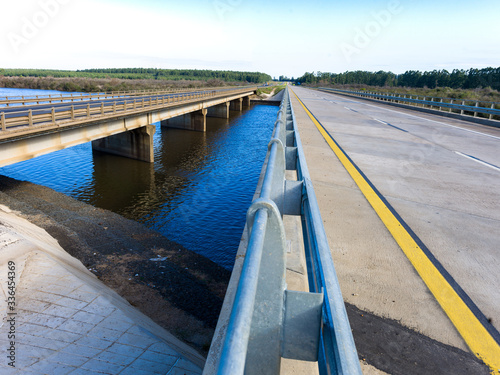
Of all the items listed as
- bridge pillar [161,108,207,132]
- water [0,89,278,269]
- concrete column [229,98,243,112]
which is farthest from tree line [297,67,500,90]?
water [0,89,278,269]

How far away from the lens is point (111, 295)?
31.7 feet

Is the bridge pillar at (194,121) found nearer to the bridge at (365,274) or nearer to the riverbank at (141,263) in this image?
the riverbank at (141,263)

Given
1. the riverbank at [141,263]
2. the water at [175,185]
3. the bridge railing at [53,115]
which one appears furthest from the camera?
the water at [175,185]

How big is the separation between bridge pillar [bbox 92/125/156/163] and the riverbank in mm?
13141

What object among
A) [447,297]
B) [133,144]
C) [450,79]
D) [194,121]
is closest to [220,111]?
[194,121]

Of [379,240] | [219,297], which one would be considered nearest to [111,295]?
[219,297]

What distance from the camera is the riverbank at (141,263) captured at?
988cm

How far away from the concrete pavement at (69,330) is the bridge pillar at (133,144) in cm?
2285

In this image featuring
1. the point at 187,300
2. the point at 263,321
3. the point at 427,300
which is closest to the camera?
the point at 263,321

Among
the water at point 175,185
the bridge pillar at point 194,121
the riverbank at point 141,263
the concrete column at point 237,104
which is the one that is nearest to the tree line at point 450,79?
the concrete column at point 237,104

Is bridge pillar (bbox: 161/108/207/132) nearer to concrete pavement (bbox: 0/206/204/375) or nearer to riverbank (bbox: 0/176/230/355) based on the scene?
riverbank (bbox: 0/176/230/355)

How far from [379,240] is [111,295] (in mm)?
8045

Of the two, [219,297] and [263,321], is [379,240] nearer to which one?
[263,321]

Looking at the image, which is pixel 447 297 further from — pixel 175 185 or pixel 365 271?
pixel 175 185
